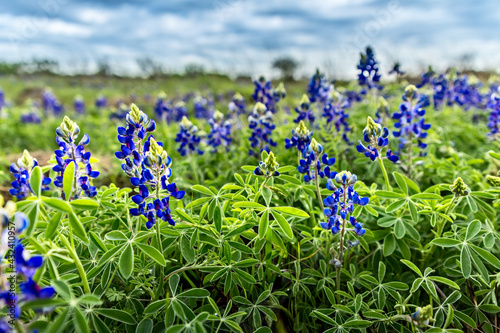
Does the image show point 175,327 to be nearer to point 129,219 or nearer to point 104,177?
point 129,219

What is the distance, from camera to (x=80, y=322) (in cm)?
157

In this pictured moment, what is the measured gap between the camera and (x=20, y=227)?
1334mm

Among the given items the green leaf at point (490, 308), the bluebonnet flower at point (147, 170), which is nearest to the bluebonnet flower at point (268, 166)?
the bluebonnet flower at point (147, 170)

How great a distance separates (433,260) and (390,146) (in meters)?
1.33

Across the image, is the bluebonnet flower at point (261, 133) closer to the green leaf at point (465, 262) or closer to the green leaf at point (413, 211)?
the green leaf at point (413, 211)

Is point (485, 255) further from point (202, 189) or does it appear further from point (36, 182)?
point (36, 182)

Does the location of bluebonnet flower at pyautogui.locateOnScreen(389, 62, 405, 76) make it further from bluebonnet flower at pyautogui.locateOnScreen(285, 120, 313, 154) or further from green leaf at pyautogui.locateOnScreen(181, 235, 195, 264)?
green leaf at pyautogui.locateOnScreen(181, 235, 195, 264)

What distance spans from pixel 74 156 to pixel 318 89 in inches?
110

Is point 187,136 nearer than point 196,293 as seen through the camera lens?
No

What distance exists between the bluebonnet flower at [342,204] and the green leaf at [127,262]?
1.03m

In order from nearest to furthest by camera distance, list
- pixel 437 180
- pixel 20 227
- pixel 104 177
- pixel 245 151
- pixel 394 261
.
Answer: pixel 20 227 < pixel 394 261 < pixel 437 180 < pixel 245 151 < pixel 104 177

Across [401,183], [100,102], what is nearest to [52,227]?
[401,183]

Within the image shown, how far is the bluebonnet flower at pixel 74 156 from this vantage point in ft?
6.93

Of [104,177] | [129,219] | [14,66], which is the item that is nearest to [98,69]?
[14,66]
